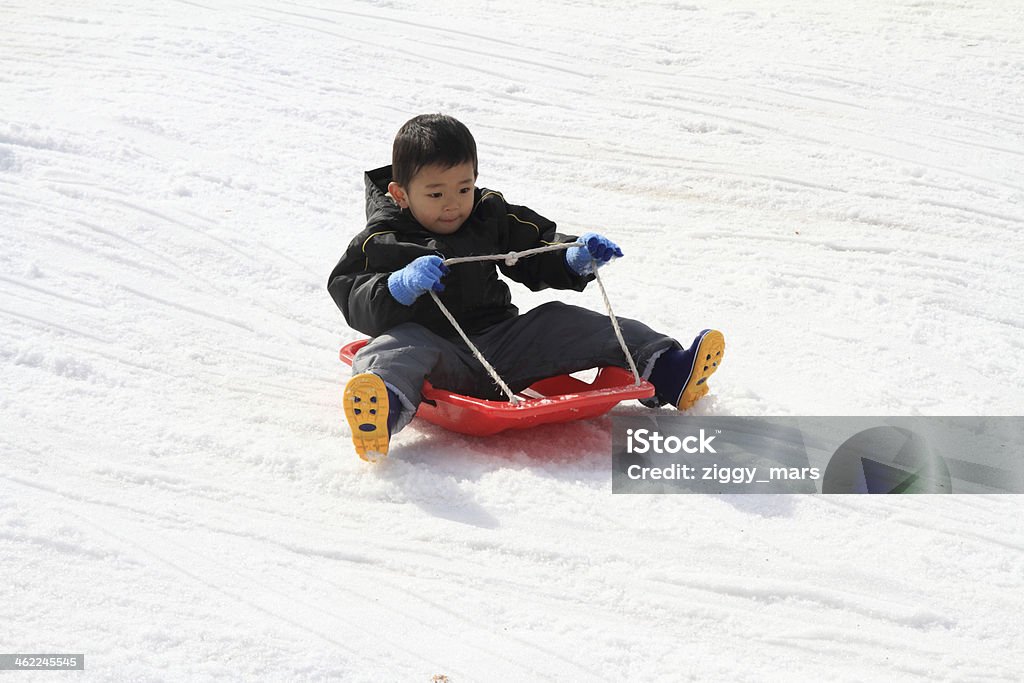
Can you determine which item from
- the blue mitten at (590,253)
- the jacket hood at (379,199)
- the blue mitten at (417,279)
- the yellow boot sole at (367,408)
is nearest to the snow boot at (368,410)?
the yellow boot sole at (367,408)

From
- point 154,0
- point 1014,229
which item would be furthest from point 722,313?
point 154,0

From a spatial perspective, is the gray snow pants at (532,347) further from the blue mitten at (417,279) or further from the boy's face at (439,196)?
the boy's face at (439,196)

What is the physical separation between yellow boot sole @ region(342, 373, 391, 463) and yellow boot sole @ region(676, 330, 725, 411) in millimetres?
734

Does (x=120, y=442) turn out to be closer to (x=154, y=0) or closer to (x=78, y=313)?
(x=78, y=313)

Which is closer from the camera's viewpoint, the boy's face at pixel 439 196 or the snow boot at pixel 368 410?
the snow boot at pixel 368 410

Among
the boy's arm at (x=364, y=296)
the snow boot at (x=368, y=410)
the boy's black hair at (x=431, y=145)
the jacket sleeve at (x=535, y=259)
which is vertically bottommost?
the snow boot at (x=368, y=410)

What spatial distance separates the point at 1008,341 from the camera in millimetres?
3338

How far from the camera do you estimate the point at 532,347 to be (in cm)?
294

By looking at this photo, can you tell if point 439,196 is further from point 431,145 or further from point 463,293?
point 463,293

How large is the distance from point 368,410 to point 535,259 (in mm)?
715

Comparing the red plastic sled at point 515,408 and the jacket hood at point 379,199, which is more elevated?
the jacket hood at point 379,199

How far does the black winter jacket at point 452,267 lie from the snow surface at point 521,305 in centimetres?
31

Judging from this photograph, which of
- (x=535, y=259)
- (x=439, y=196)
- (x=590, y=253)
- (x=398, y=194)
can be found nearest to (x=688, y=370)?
(x=590, y=253)

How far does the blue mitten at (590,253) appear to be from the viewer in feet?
9.49
